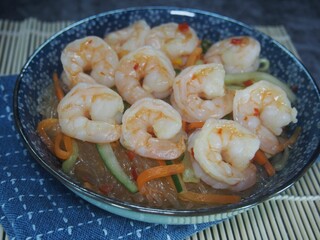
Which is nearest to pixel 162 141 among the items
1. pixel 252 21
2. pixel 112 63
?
pixel 112 63

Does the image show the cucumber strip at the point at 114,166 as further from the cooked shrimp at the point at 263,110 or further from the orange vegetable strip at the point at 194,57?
the orange vegetable strip at the point at 194,57

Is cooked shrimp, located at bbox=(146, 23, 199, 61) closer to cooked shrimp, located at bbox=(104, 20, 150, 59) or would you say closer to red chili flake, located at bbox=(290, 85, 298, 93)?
cooked shrimp, located at bbox=(104, 20, 150, 59)

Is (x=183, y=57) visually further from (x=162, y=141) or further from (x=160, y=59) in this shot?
(x=162, y=141)

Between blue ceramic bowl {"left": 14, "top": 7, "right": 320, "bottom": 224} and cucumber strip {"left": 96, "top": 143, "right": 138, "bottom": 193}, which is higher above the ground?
blue ceramic bowl {"left": 14, "top": 7, "right": 320, "bottom": 224}

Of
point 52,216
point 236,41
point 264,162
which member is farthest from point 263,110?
point 52,216

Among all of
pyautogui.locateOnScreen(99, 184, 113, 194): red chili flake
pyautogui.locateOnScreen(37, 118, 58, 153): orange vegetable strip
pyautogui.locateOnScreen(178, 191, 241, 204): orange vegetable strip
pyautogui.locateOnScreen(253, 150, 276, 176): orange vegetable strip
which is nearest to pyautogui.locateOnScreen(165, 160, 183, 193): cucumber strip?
pyautogui.locateOnScreen(178, 191, 241, 204): orange vegetable strip
